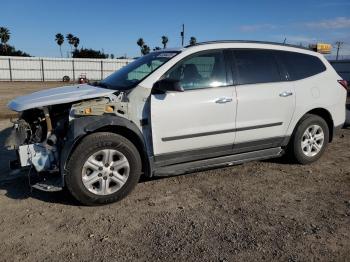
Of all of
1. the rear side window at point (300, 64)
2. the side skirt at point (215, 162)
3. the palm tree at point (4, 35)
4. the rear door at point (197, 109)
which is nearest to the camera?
the rear door at point (197, 109)

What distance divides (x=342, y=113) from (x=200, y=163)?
2.83 meters

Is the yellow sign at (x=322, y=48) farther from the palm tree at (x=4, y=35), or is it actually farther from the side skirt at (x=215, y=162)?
the palm tree at (x=4, y=35)

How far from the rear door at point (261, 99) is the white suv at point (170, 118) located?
0.01m

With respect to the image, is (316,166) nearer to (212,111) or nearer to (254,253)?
(212,111)

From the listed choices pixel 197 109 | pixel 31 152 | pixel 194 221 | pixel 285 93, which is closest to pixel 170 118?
pixel 197 109

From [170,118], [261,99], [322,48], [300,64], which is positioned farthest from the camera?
[322,48]

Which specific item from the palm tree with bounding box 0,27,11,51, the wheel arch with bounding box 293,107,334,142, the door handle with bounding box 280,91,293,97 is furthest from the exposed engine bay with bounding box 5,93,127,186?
the palm tree with bounding box 0,27,11,51

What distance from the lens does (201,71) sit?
16.3ft

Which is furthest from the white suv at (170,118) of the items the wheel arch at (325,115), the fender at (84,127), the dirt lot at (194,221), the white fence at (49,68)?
the white fence at (49,68)

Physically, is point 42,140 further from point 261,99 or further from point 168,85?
point 261,99

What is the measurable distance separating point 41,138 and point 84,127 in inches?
25.8

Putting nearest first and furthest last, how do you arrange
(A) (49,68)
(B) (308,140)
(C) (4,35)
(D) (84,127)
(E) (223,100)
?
(D) (84,127) → (E) (223,100) → (B) (308,140) → (A) (49,68) → (C) (4,35)

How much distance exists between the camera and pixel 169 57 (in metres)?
4.93

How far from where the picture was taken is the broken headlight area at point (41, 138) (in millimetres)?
4387
